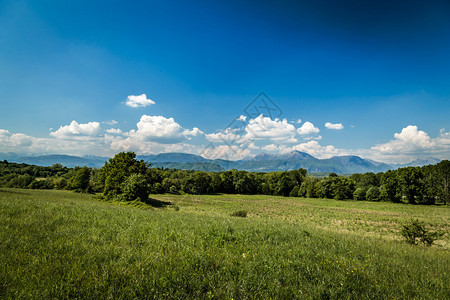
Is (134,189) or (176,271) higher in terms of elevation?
(176,271)

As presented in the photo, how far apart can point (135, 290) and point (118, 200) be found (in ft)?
131

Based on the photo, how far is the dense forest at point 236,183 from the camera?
4203cm

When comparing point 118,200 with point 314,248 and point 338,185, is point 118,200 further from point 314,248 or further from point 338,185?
point 338,185

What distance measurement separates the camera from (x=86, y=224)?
8.22 metres

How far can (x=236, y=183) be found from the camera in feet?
332

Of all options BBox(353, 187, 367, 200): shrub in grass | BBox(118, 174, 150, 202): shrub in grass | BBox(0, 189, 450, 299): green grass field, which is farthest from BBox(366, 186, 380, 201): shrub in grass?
BBox(0, 189, 450, 299): green grass field

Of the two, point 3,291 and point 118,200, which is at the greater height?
point 3,291

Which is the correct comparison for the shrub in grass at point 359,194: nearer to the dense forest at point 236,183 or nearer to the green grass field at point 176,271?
the dense forest at point 236,183

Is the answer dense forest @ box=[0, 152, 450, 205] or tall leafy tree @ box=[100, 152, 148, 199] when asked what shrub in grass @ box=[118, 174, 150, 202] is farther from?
tall leafy tree @ box=[100, 152, 148, 199]

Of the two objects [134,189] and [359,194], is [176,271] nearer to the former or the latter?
[134,189]

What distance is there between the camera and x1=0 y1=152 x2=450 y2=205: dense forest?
42031 millimetres

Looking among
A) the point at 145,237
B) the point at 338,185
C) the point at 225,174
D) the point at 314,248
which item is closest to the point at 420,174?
the point at 338,185

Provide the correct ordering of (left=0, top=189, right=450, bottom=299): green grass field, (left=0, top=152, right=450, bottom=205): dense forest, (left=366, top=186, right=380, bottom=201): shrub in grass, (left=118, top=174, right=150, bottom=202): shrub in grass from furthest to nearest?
(left=366, top=186, right=380, bottom=201): shrub in grass
(left=0, top=152, right=450, bottom=205): dense forest
(left=118, top=174, right=150, bottom=202): shrub in grass
(left=0, top=189, right=450, bottom=299): green grass field

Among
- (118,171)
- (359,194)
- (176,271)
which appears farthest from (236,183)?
(176,271)
